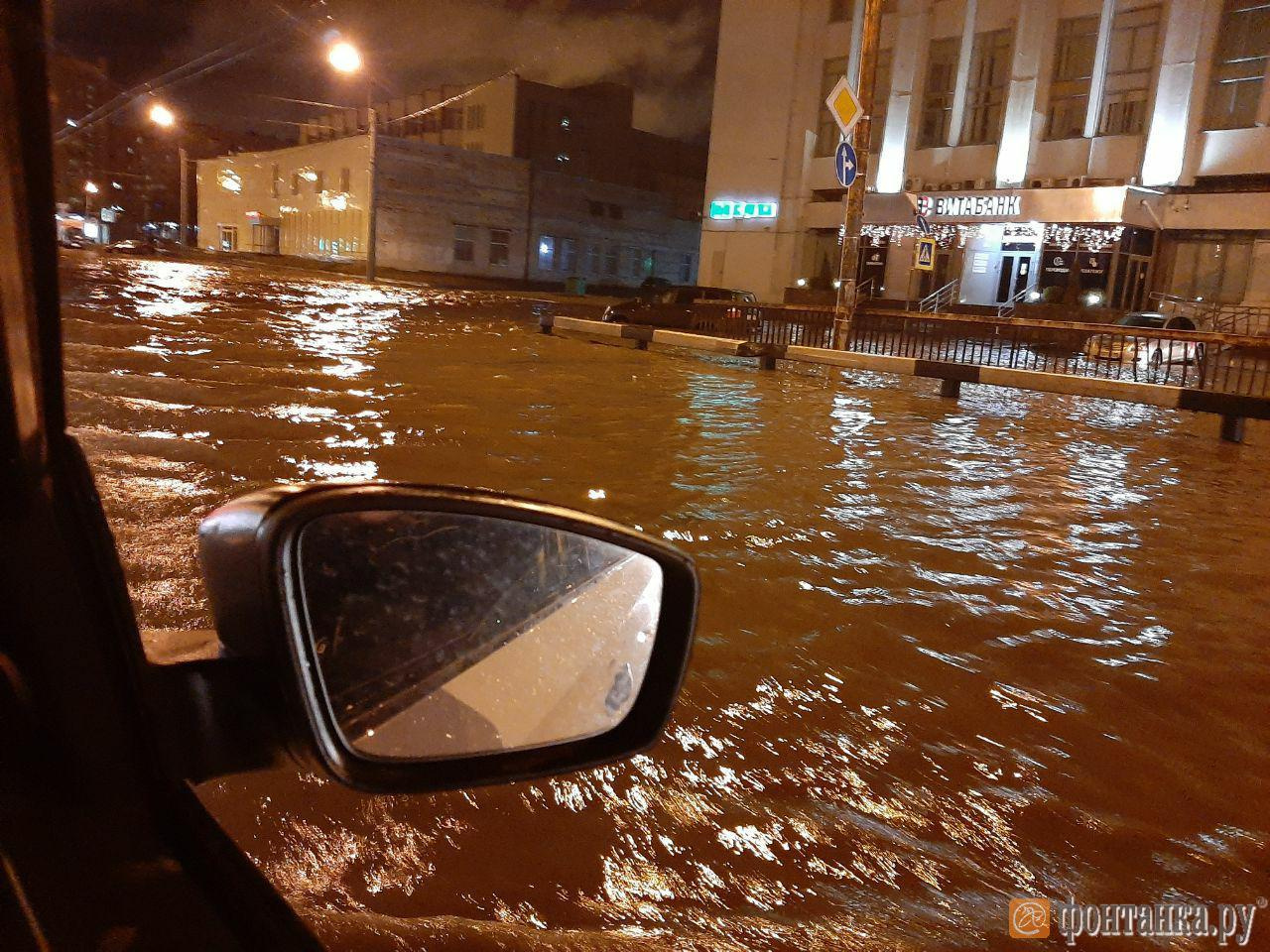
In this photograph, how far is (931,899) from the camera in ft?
8.37

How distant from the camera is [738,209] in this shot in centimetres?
4619

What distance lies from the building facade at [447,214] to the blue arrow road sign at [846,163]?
120ft

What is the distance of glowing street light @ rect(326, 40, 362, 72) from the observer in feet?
77.6

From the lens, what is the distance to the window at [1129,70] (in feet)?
110

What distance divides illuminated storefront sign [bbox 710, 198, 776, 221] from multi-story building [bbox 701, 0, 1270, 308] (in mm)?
106

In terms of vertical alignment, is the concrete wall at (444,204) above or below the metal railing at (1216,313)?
above

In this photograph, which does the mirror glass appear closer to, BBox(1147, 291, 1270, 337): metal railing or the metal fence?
the metal fence

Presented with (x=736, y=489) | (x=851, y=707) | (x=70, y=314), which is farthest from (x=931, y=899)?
(x=70, y=314)

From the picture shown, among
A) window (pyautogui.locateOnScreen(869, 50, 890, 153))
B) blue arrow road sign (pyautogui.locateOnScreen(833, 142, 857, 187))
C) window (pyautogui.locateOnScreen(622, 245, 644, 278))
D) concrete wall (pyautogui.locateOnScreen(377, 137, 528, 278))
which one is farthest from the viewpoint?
window (pyautogui.locateOnScreen(622, 245, 644, 278))

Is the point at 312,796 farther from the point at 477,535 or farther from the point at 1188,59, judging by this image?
the point at 1188,59

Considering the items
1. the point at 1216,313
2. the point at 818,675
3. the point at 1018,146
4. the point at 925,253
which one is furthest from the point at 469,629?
the point at 1018,146

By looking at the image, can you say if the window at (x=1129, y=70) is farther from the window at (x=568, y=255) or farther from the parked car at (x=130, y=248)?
the parked car at (x=130, y=248)

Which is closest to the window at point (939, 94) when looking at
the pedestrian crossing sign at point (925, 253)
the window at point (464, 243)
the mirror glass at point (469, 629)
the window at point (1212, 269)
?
the window at point (1212, 269)

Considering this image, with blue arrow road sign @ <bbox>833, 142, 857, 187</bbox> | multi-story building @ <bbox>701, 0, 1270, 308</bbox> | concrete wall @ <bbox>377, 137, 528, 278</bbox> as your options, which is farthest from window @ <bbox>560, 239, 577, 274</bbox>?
blue arrow road sign @ <bbox>833, 142, 857, 187</bbox>
